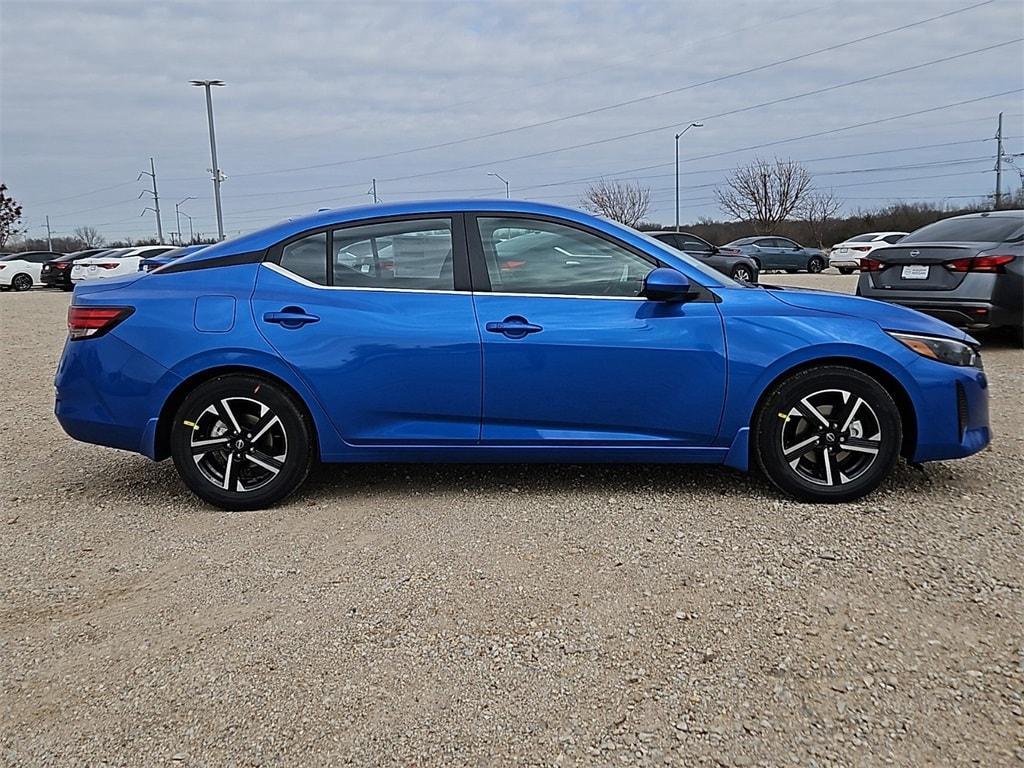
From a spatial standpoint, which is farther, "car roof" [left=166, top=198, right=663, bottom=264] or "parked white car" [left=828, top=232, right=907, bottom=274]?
"parked white car" [left=828, top=232, right=907, bottom=274]

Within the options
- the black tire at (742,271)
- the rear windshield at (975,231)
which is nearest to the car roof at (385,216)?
the rear windshield at (975,231)

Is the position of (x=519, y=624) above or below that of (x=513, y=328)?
below

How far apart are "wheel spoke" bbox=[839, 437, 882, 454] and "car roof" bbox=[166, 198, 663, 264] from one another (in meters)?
1.50

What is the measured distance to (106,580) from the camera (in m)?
3.44

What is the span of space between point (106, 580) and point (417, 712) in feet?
5.53

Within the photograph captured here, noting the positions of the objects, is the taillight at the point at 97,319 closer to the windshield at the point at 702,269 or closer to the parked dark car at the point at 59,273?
the windshield at the point at 702,269

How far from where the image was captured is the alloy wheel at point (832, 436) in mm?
4078

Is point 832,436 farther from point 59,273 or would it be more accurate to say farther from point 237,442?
point 59,273

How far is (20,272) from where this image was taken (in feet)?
95.6

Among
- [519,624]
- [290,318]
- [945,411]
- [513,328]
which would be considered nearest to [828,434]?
[945,411]

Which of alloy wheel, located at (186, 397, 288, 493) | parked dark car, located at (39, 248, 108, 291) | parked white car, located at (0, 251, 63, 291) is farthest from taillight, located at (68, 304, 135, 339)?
parked white car, located at (0, 251, 63, 291)

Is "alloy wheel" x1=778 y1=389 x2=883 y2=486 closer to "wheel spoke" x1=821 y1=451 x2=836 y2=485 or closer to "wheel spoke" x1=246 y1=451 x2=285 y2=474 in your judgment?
"wheel spoke" x1=821 y1=451 x2=836 y2=485

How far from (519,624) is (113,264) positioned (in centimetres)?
2369

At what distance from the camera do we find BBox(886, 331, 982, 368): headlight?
411cm
